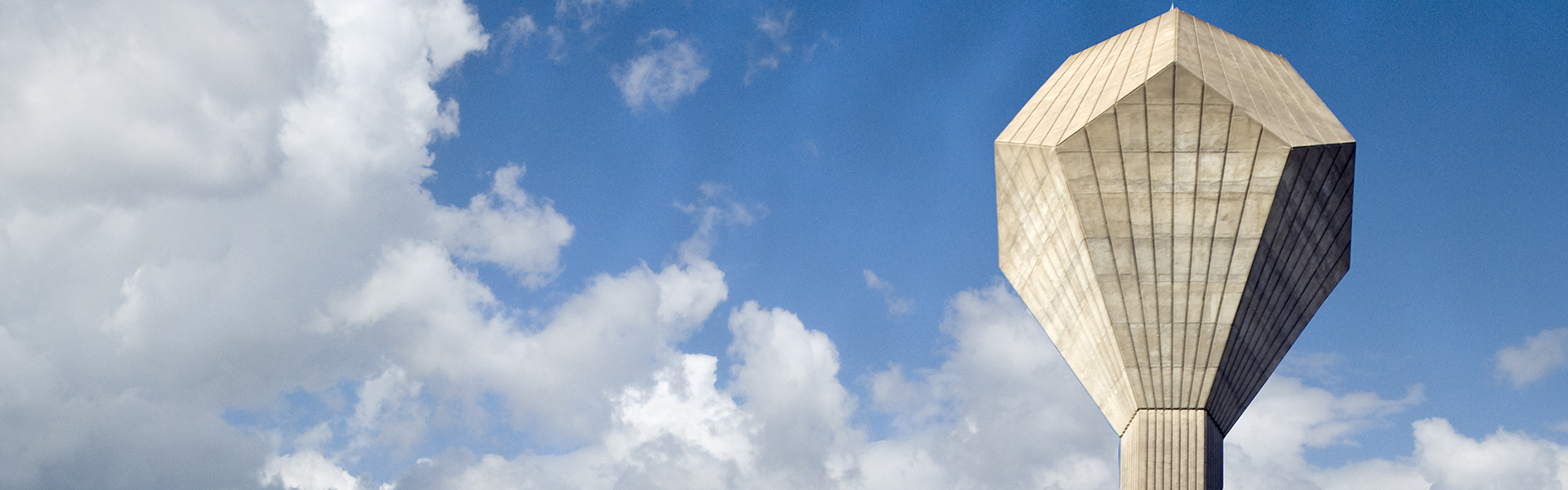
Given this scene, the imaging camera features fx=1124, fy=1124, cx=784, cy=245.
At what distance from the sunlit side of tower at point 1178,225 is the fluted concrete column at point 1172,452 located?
0.05 m

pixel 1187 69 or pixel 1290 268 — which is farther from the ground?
pixel 1187 69

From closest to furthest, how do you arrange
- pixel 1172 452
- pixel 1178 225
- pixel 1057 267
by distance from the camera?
pixel 1178 225, pixel 1172 452, pixel 1057 267

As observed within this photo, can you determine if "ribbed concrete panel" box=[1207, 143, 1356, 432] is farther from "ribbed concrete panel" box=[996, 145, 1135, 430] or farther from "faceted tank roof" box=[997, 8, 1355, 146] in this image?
"ribbed concrete panel" box=[996, 145, 1135, 430]

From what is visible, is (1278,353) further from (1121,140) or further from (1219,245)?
(1121,140)

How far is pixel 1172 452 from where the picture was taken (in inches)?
1314

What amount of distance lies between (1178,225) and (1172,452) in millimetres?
6870

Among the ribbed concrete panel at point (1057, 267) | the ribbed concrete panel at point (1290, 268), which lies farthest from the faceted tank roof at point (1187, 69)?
the ribbed concrete panel at point (1057, 267)

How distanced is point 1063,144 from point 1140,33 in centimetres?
838

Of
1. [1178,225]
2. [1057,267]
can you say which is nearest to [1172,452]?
[1057,267]

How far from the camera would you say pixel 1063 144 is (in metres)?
31.3

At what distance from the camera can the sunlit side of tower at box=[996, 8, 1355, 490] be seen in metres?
31.0

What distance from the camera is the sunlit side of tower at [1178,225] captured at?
31047mm

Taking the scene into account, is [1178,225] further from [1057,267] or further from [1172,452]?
[1172,452]

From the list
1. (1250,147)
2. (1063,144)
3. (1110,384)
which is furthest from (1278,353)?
(1063,144)
